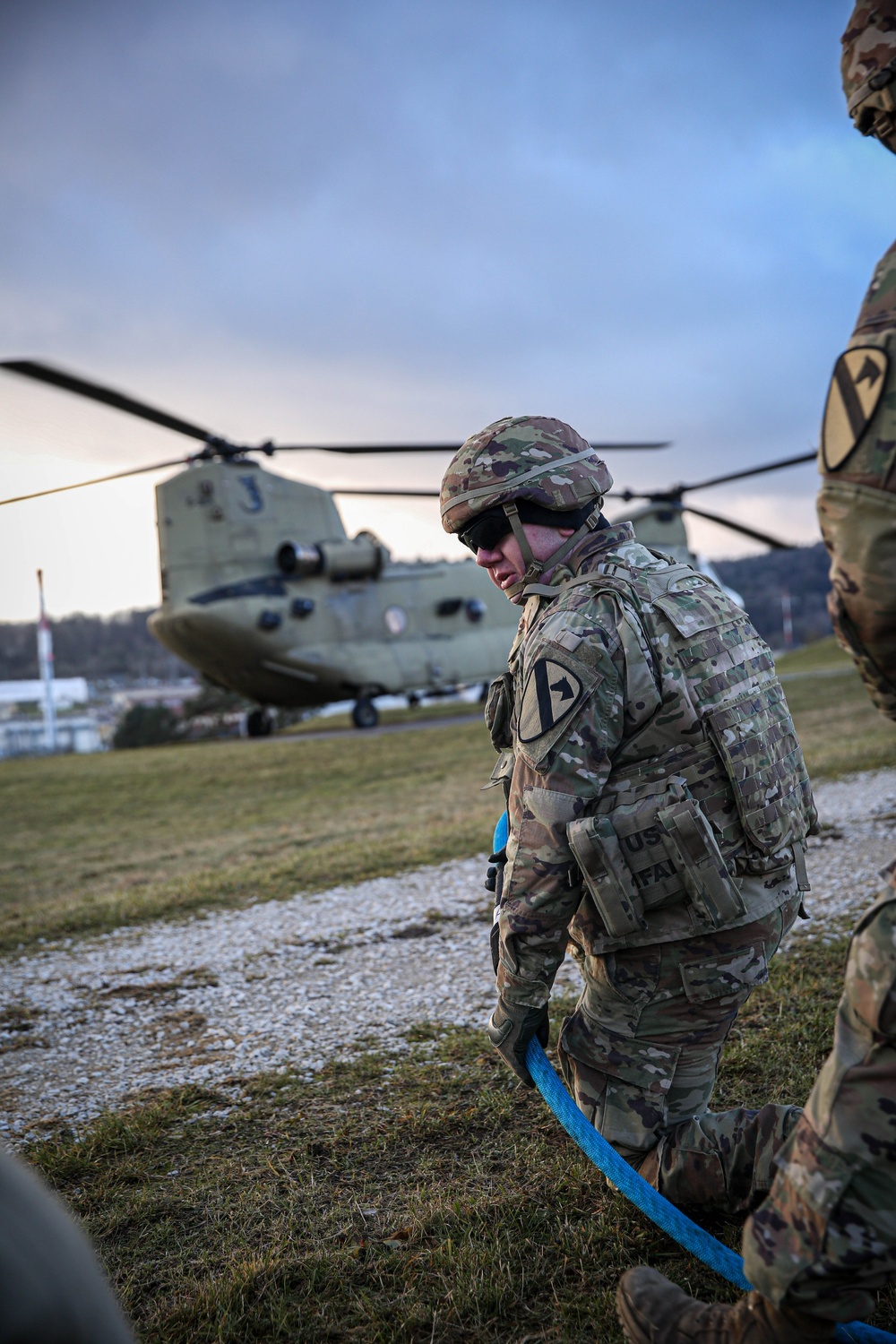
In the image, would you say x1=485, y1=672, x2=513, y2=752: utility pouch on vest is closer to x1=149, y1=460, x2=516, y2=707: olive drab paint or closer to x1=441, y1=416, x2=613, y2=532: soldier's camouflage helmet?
x1=441, y1=416, x2=613, y2=532: soldier's camouflage helmet

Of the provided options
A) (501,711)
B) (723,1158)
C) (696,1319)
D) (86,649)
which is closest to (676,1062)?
(723,1158)

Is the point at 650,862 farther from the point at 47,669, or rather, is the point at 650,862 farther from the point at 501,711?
the point at 47,669

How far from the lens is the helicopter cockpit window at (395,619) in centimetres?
1953

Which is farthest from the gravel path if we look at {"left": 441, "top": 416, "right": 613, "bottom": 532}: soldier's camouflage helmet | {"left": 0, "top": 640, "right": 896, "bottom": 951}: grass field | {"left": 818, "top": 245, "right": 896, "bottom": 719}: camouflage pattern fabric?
{"left": 818, "top": 245, "right": 896, "bottom": 719}: camouflage pattern fabric

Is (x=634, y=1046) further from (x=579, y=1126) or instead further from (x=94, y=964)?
(x=94, y=964)

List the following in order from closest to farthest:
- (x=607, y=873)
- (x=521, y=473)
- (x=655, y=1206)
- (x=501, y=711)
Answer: (x=655, y=1206)
(x=607, y=873)
(x=521, y=473)
(x=501, y=711)

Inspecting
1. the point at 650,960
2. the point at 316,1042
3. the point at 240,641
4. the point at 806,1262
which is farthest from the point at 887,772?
the point at 240,641

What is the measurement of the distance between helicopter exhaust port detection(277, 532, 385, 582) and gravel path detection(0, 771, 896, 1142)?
1107 centimetres

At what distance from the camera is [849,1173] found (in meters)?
1.68

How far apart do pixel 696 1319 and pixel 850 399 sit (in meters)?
1.84

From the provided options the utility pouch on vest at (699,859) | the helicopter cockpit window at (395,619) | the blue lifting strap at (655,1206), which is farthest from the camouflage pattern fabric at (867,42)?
the helicopter cockpit window at (395,619)

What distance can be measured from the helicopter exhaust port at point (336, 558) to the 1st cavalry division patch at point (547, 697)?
15.4 metres

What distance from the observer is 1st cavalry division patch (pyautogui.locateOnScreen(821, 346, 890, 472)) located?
5.48 feet

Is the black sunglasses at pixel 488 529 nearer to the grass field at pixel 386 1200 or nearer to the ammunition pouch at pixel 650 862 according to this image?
the ammunition pouch at pixel 650 862
